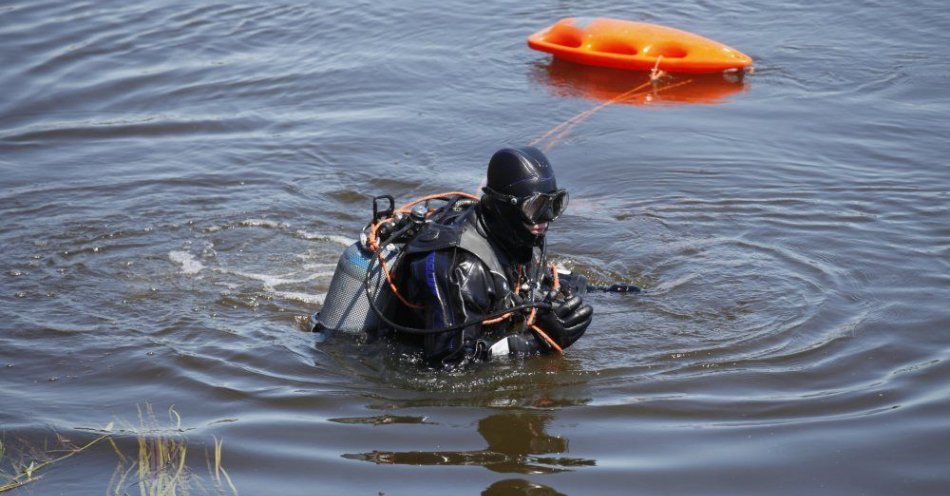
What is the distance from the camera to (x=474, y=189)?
307 inches

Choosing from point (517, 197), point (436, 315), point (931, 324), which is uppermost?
point (517, 197)

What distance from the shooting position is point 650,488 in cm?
396

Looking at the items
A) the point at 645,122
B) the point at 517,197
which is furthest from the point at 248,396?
the point at 645,122

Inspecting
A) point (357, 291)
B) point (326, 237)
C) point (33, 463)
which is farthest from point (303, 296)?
point (33, 463)

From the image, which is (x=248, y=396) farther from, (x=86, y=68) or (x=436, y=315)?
(x=86, y=68)

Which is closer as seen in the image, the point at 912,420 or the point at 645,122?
the point at 912,420

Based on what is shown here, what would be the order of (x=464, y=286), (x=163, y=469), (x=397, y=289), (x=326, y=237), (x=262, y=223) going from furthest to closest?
(x=262, y=223), (x=326, y=237), (x=397, y=289), (x=464, y=286), (x=163, y=469)

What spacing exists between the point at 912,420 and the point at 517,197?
6.08 feet

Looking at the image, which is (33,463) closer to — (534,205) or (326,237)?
(534,205)

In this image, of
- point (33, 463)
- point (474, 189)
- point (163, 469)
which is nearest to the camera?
point (163, 469)

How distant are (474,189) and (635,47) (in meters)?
3.14

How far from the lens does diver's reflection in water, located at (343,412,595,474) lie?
13.8 feet

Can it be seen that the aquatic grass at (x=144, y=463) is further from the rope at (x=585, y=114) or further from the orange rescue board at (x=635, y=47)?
the orange rescue board at (x=635, y=47)

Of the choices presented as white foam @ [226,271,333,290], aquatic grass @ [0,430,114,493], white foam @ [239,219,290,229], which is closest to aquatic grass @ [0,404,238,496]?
aquatic grass @ [0,430,114,493]
